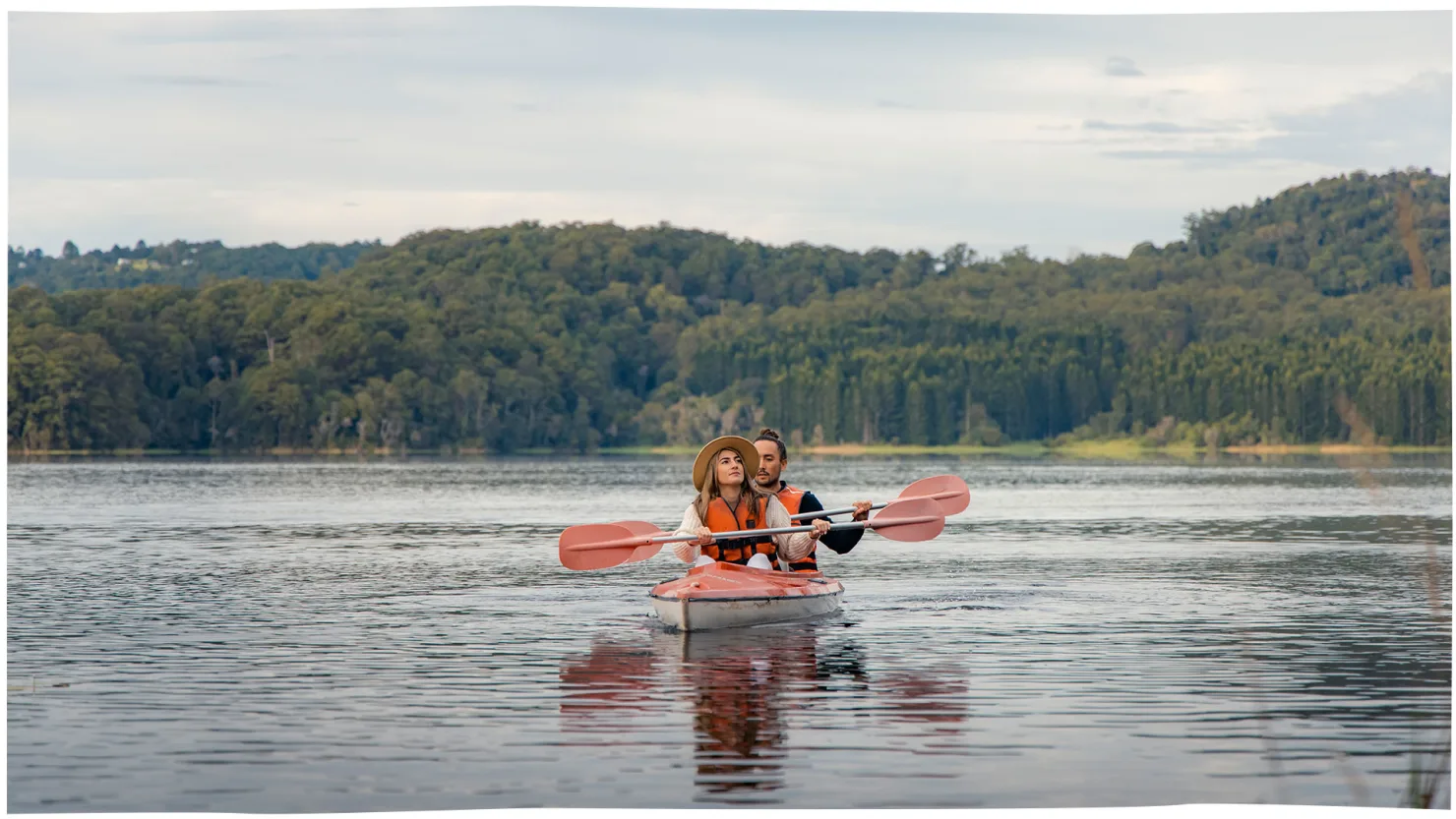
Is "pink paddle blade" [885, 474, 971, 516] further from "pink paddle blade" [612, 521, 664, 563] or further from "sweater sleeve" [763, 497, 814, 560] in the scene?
"pink paddle blade" [612, 521, 664, 563]

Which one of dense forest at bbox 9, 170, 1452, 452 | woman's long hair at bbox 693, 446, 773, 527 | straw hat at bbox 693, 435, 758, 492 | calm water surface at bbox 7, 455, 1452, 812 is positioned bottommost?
calm water surface at bbox 7, 455, 1452, 812

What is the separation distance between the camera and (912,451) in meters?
162

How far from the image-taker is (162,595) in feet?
80.3

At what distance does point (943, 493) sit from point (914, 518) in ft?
3.43

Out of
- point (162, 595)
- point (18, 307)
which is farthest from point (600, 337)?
point (162, 595)

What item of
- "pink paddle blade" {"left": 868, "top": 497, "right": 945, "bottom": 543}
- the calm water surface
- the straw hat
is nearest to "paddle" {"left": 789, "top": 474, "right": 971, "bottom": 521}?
"pink paddle blade" {"left": 868, "top": 497, "right": 945, "bottom": 543}

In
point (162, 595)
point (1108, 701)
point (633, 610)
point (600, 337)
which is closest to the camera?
point (1108, 701)

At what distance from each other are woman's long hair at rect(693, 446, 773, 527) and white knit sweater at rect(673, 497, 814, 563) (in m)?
0.06

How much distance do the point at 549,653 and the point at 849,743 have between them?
18.8 ft

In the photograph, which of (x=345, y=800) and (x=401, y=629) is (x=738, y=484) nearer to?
(x=401, y=629)

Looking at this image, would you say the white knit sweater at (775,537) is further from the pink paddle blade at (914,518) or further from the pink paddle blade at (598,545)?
the pink paddle blade at (914,518)

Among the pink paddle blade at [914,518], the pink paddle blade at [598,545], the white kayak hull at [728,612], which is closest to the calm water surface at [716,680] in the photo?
the white kayak hull at [728,612]

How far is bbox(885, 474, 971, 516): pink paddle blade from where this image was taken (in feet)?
74.9

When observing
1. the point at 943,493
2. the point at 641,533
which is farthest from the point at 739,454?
the point at 943,493
